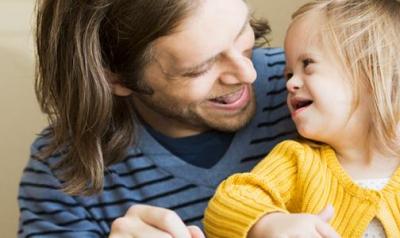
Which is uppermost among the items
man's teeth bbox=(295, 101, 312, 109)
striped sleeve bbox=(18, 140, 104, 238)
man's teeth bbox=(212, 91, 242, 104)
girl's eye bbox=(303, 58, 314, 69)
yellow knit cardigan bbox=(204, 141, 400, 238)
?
girl's eye bbox=(303, 58, 314, 69)

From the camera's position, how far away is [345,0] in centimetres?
111

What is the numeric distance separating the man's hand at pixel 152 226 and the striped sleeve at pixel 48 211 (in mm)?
244

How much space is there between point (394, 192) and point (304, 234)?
0.61 ft

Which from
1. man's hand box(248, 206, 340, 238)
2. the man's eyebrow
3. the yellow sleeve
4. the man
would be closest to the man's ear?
the man

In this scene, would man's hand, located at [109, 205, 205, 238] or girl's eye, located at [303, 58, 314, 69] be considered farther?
girl's eye, located at [303, 58, 314, 69]

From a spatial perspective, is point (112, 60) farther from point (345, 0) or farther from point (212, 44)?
point (345, 0)

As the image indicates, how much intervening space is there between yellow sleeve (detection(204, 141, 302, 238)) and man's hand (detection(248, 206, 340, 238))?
0.05 ft

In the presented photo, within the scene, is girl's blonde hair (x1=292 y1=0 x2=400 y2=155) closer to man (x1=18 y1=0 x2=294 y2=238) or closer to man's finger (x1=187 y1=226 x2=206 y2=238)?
man (x1=18 y1=0 x2=294 y2=238)

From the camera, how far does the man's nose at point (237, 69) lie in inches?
46.3

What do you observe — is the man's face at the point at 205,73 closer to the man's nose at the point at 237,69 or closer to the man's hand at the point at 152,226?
the man's nose at the point at 237,69

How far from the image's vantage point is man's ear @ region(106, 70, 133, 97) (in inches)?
52.1

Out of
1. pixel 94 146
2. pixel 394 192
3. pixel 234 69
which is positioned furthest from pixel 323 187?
pixel 94 146

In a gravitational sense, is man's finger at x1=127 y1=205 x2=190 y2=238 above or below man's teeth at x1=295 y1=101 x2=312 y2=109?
below

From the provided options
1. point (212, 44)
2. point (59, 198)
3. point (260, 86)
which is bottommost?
point (59, 198)
